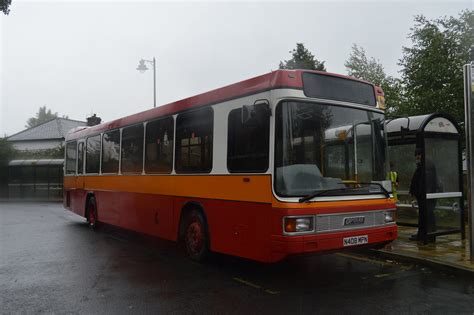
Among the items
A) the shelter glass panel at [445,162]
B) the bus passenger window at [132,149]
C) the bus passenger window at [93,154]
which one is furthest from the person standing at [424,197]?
the bus passenger window at [93,154]

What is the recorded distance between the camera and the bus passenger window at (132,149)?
9.82m

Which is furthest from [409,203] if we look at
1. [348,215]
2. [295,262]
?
[348,215]

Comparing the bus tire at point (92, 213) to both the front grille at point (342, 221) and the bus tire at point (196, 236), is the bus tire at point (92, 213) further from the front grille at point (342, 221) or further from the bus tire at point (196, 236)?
the front grille at point (342, 221)

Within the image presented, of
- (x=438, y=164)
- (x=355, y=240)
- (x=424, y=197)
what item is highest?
(x=438, y=164)

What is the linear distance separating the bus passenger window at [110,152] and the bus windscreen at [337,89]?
632 centimetres

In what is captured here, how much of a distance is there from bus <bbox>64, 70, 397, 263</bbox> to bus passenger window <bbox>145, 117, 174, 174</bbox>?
0.04m

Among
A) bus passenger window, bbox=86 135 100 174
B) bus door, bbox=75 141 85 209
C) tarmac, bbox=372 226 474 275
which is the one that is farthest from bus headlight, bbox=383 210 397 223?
bus door, bbox=75 141 85 209

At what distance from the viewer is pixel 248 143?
639 cm

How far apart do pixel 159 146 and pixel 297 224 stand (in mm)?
4193

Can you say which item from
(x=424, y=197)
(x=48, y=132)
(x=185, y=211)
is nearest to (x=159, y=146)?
(x=185, y=211)

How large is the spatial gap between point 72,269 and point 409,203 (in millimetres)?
8664

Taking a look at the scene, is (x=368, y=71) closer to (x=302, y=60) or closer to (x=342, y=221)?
(x=302, y=60)

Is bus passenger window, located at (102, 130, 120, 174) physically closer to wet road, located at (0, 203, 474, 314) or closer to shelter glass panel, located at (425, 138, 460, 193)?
wet road, located at (0, 203, 474, 314)

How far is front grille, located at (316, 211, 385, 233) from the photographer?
5.93 m
